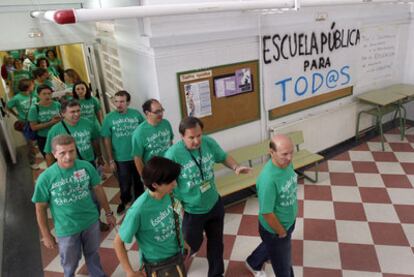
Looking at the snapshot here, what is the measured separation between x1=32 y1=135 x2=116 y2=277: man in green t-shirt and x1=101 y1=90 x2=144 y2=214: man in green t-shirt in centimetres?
111

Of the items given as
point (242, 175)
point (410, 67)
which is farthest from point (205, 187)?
point (410, 67)

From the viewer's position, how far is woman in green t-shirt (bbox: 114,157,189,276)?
170 centimetres

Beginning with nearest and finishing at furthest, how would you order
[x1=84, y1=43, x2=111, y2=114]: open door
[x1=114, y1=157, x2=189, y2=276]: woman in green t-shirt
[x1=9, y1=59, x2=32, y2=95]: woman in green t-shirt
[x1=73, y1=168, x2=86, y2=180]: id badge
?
1. [x1=114, y1=157, x2=189, y2=276]: woman in green t-shirt
2. [x1=73, y1=168, x2=86, y2=180]: id badge
3. [x1=84, y1=43, x2=111, y2=114]: open door
4. [x1=9, y1=59, x2=32, y2=95]: woman in green t-shirt

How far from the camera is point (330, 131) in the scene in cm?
500

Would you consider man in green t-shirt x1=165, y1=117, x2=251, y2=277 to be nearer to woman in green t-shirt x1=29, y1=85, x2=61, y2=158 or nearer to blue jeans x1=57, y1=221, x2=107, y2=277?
blue jeans x1=57, y1=221, x2=107, y2=277

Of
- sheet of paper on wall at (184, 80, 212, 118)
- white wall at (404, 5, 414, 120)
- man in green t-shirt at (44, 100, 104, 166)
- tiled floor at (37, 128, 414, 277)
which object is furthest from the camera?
white wall at (404, 5, 414, 120)

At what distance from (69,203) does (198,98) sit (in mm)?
1857

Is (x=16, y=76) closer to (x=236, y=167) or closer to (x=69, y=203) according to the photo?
(x=69, y=203)

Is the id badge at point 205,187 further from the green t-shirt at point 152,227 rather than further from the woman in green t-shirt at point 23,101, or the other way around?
the woman in green t-shirt at point 23,101

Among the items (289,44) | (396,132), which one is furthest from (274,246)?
(396,132)

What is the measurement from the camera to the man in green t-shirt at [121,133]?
3.52 metres

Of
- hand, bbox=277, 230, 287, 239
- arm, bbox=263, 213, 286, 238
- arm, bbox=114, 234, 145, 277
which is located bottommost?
hand, bbox=277, 230, 287, 239

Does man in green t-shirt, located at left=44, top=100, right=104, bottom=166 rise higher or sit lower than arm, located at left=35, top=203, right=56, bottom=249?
higher

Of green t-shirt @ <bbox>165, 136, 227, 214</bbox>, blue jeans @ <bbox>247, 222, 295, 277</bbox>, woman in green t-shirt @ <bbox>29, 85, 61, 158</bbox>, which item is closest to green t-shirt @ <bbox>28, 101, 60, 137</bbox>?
woman in green t-shirt @ <bbox>29, 85, 61, 158</bbox>
